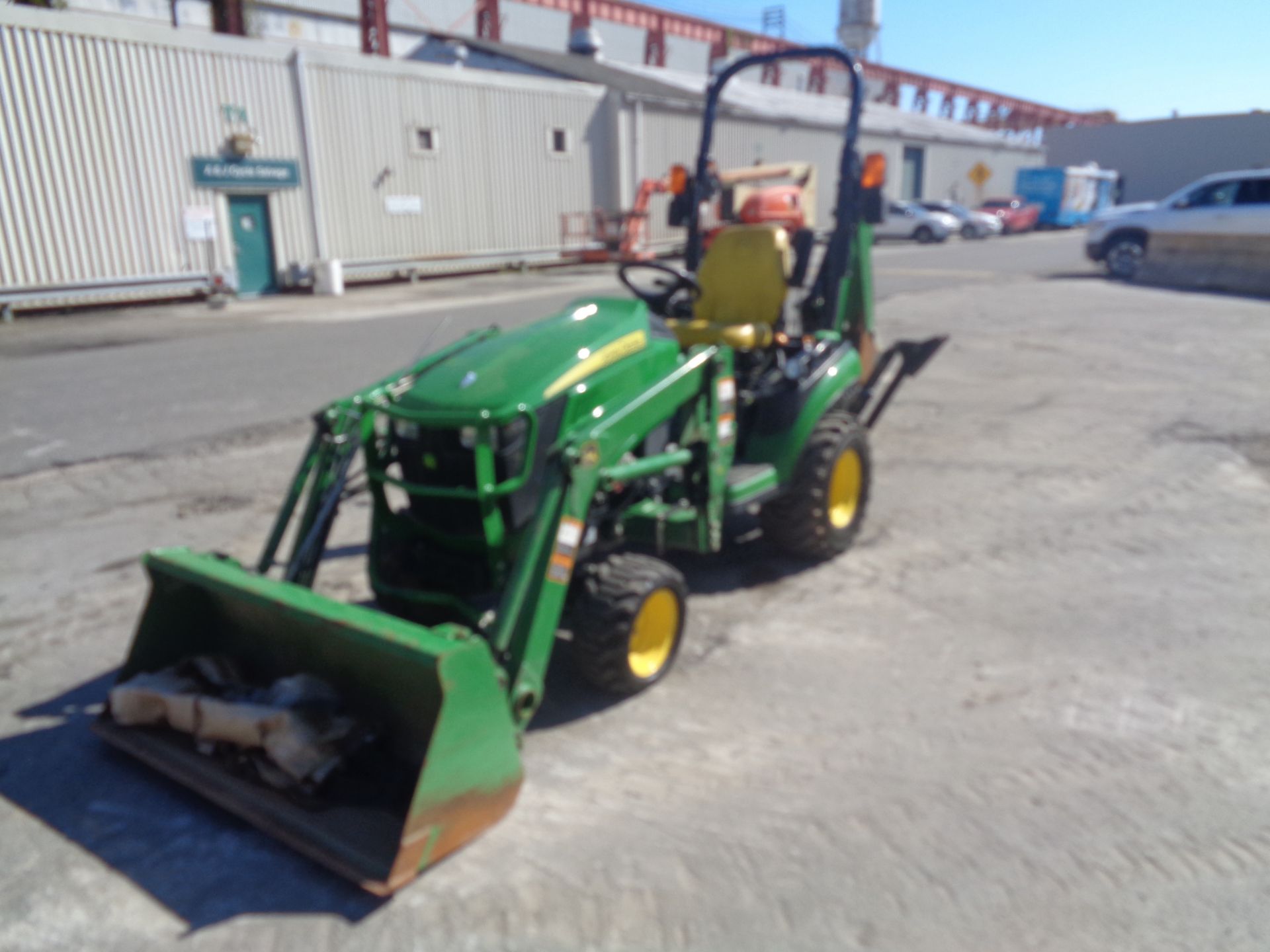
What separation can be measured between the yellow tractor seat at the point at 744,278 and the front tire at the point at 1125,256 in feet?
49.8

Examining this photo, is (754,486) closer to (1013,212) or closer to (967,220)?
(967,220)

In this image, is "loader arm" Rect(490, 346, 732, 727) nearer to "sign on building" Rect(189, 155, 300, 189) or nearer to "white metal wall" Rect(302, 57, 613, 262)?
"sign on building" Rect(189, 155, 300, 189)

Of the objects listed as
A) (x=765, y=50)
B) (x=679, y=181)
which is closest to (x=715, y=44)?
(x=765, y=50)

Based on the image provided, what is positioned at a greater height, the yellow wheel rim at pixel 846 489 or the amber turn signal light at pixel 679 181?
the amber turn signal light at pixel 679 181

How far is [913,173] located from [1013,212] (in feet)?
23.6

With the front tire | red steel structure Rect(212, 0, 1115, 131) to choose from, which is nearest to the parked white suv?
the front tire

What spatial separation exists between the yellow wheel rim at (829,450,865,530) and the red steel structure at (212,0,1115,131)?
19189 mm

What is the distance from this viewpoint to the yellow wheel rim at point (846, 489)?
510 cm

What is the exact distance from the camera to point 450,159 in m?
22.1

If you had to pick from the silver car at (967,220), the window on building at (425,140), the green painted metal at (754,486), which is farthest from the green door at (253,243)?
the silver car at (967,220)

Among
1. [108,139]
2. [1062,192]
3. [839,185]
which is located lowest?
[1062,192]

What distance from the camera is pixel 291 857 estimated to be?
2832mm

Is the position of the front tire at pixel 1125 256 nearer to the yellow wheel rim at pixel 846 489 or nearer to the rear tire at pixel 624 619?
the yellow wheel rim at pixel 846 489

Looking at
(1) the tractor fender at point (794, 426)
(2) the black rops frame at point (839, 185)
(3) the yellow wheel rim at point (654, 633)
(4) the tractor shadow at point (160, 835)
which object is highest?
(2) the black rops frame at point (839, 185)
